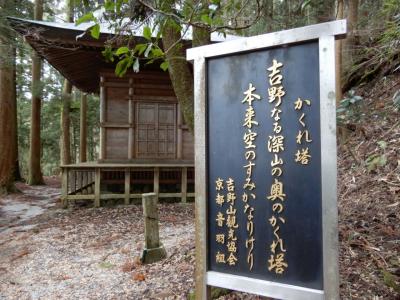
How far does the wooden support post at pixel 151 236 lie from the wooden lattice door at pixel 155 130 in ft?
15.5

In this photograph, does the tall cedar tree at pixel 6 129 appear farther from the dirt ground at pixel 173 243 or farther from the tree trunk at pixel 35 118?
the dirt ground at pixel 173 243

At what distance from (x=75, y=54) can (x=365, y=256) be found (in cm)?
754

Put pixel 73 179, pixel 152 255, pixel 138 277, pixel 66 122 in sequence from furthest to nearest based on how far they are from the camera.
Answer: pixel 66 122 < pixel 73 179 < pixel 152 255 < pixel 138 277

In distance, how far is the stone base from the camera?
437 cm

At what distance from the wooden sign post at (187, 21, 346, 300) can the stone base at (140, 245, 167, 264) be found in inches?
89.1

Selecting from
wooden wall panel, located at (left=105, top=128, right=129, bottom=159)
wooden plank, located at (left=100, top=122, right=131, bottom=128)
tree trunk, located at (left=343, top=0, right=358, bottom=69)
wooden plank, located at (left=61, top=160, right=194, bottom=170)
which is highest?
tree trunk, located at (left=343, top=0, right=358, bottom=69)

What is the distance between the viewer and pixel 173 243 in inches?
202

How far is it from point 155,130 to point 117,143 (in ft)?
3.78

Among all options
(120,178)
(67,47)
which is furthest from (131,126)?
(67,47)

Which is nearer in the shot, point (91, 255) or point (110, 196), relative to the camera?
point (91, 255)

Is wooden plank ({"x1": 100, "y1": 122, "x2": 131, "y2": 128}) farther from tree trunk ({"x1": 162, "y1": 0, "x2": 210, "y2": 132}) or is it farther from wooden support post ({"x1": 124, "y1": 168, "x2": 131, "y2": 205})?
tree trunk ({"x1": 162, "y1": 0, "x2": 210, "y2": 132})

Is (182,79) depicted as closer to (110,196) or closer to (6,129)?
(110,196)

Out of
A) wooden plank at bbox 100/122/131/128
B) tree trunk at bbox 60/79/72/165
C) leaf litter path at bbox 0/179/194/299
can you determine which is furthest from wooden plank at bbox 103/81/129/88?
tree trunk at bbox 60/79/72/165

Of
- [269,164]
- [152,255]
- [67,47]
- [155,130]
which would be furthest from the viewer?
[155,130]
